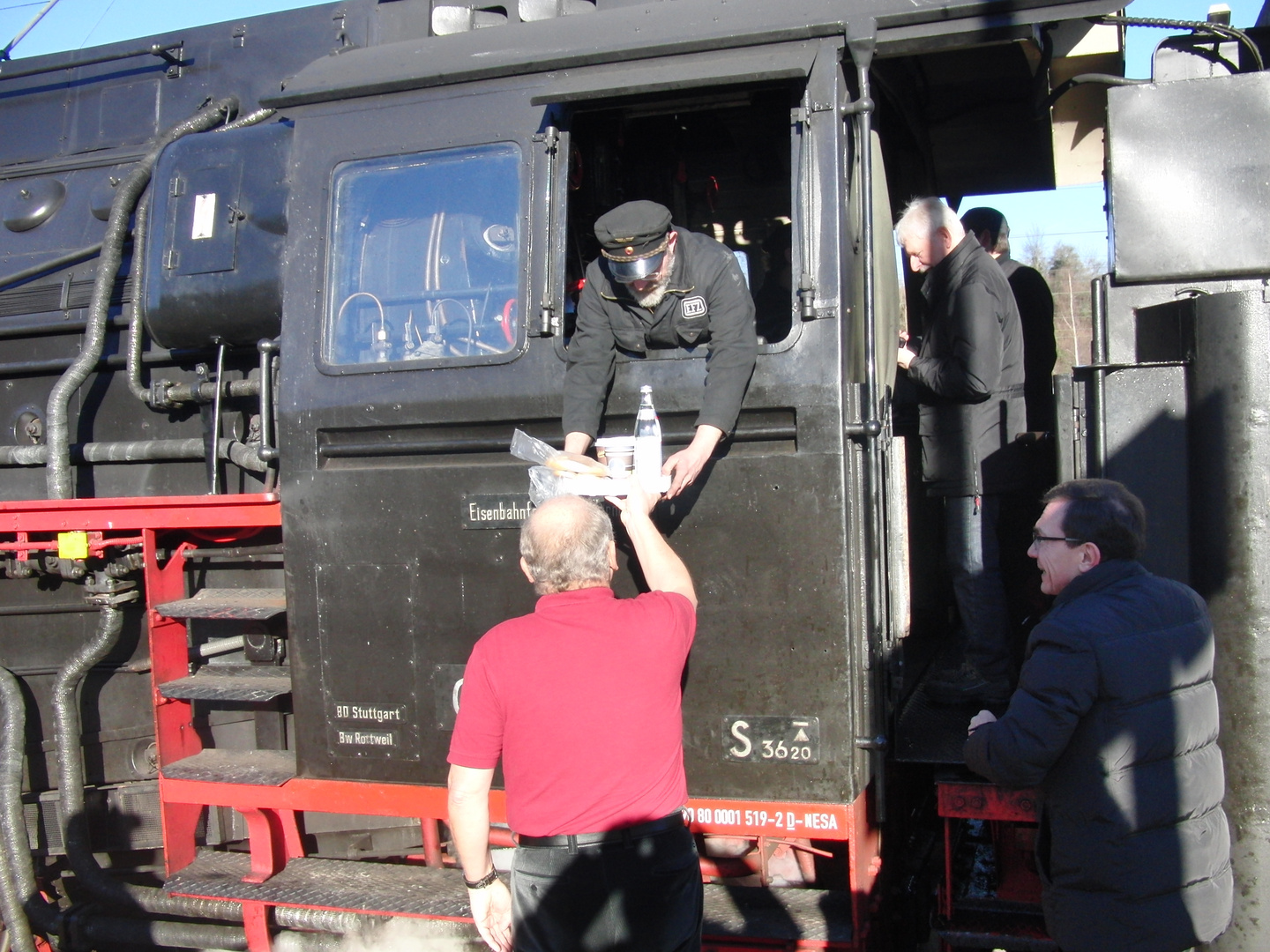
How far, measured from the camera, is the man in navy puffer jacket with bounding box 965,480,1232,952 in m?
2.34

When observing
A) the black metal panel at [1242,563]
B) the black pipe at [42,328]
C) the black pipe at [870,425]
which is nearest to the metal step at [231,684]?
the black pipe at [42,328]

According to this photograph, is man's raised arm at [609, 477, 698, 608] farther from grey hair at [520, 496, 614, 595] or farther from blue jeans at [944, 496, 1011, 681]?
blue jeans at [944, 496, 1011, 681]

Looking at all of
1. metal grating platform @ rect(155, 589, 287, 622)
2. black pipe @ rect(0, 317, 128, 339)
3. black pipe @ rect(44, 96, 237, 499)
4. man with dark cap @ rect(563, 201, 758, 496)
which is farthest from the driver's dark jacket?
black pipe @ rect(0, 317, 128, 339)

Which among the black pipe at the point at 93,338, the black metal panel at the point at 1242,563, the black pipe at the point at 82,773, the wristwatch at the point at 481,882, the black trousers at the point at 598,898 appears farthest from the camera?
the black pipe at the point at 93,338

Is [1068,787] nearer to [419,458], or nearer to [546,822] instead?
[546,822]

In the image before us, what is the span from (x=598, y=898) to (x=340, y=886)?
1.39 m

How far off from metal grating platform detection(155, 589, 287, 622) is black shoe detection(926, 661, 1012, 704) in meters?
2.21

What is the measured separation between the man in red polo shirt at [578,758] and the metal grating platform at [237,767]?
48.3 inches

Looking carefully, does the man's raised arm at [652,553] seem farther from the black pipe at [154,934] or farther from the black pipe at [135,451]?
the black pipe at [154,934]

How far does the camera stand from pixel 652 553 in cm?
264

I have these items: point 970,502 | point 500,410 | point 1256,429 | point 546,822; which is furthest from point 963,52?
point 546,822

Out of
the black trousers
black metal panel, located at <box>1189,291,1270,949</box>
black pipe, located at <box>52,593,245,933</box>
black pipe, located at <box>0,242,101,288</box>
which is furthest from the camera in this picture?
black pipe, located at <box>0,242,101,288</box>

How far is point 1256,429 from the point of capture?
102 inches

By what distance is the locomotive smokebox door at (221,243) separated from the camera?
3.71 metres
